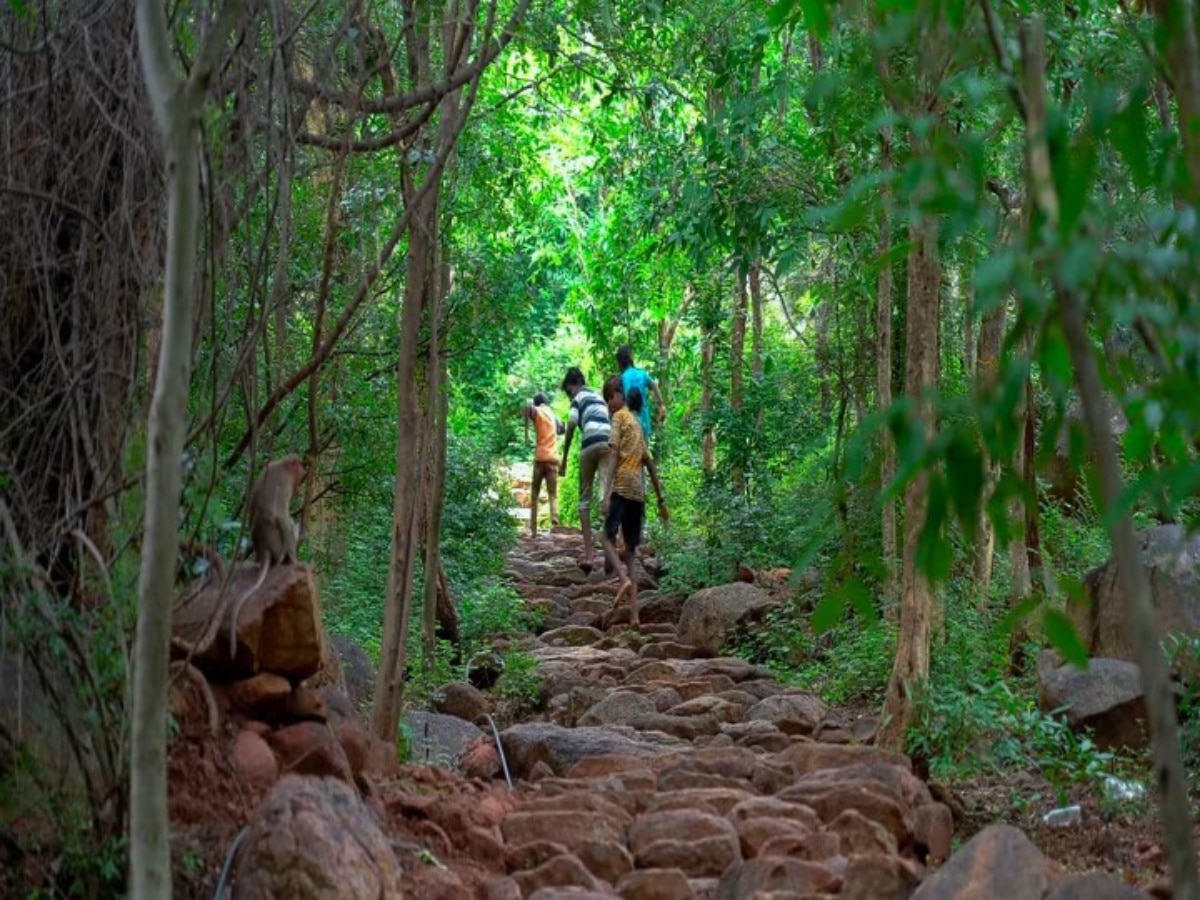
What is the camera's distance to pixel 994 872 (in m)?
4.94

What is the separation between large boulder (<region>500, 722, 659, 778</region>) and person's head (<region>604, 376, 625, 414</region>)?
5.95m

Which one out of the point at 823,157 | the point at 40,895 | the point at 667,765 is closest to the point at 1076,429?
the point at 40,895

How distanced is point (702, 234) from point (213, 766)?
7.07m

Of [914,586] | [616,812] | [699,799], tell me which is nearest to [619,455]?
[914,586]

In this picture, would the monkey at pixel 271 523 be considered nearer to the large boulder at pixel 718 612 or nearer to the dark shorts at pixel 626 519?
the large boulder at pixel 718 612

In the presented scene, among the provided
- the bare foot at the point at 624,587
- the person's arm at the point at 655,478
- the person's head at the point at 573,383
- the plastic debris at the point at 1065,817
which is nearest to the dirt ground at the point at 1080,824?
the plastic debris at the point at 1065,817

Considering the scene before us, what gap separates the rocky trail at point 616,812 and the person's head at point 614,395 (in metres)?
4.52

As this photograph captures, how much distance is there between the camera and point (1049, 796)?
23.7 feet

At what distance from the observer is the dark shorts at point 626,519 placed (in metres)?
14.0

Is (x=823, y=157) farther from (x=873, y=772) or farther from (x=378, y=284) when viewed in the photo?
(x=873, y=772)

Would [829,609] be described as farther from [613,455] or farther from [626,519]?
[626,519]

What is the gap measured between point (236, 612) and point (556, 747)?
10.1 ft

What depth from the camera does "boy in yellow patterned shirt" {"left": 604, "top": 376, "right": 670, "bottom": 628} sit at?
1377 cm

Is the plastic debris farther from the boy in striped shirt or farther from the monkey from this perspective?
the boy in striped shirt
